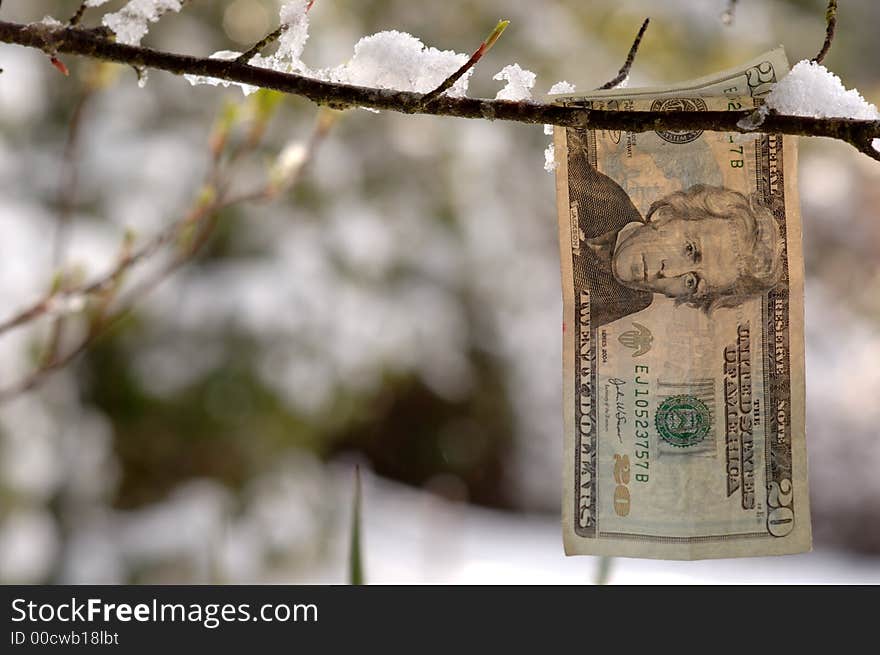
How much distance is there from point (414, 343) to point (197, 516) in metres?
1.02

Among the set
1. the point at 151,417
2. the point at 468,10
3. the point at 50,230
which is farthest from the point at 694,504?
the point at 468,10

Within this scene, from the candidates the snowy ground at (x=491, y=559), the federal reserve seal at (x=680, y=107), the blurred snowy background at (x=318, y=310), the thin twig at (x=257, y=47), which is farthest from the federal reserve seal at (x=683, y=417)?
the snowy ground at (x=491, y=559)

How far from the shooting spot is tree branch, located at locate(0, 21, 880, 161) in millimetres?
455

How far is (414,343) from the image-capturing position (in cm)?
301

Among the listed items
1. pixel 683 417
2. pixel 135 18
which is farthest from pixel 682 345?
pixel 135 18

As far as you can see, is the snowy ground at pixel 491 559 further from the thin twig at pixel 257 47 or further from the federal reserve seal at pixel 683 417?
the thin twig at pixel 257 47

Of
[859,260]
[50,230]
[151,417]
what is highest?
[859,260]

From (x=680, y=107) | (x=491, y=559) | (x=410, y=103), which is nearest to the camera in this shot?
(x=410, y=103)

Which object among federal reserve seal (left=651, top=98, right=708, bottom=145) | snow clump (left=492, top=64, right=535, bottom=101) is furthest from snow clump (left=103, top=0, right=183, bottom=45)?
federal reserve seal (left=651, top=98, right=708, bottom=145)

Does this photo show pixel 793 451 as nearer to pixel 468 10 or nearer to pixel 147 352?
pixel 147 352

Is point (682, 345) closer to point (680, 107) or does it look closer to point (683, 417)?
point (683, 417)

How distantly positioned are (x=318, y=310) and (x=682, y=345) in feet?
6.52

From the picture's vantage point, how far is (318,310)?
2.55 meters

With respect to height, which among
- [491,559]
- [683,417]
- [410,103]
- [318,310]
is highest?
[318,310]
